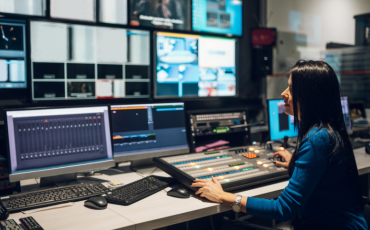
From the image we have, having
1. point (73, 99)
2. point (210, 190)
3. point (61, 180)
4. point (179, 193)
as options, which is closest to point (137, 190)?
point (179, 193)

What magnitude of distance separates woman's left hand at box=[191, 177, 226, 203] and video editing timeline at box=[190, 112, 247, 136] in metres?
0.72

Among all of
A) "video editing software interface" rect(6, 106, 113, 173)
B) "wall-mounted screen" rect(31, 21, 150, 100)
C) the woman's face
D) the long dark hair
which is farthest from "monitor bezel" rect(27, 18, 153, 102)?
the long dark hair

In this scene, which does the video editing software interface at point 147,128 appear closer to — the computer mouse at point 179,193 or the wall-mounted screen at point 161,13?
the computer mouse at point 179,193

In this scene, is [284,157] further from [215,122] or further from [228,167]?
[215,122]

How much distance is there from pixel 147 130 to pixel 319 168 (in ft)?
3.52

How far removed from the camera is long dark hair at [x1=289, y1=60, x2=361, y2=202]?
1.18m

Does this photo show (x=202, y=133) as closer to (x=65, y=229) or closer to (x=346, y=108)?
(x=65, y=229)

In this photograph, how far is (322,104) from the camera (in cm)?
119

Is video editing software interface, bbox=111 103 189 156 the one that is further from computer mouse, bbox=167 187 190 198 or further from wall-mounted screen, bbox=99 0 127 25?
wall-mounted screen, bbox=99 0 127 25

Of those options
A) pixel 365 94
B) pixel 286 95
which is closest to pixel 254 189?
pixel 286 95

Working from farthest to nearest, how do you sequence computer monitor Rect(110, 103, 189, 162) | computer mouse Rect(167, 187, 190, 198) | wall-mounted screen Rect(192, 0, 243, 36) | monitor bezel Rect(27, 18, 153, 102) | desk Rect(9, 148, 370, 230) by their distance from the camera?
wall-mounted screen Rect(192, 0, 243, 36)
monitor bezel Rect(27, 18, 153, 102)
computer monitor Rect(110, 103, 189, 162)
computer mouse Rect(167, 187, 190, 198)
desk Rect(9, 148, 370, 230)

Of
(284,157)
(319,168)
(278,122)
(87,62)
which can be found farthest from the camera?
(87,62)

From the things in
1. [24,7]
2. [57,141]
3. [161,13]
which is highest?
[161,13]

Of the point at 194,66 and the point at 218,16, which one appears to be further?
the point at 218,16
